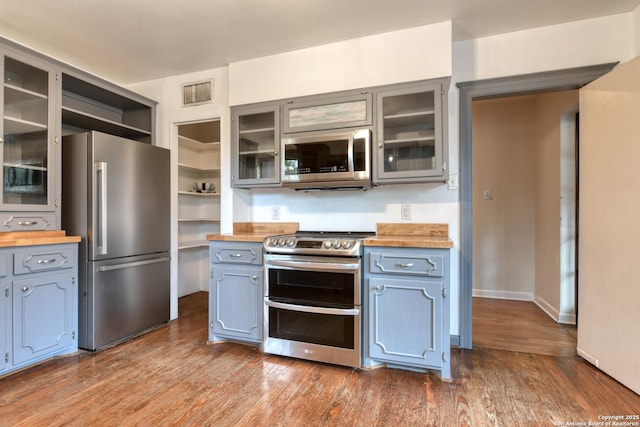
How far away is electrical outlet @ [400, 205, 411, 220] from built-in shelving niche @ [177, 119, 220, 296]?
259 cm

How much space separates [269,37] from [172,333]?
2.71 m

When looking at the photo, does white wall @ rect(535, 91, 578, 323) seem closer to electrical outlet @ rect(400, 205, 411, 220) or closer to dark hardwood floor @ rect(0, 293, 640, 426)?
Answer: dark hardwood floor @ rect(0, 293, 640, 426)

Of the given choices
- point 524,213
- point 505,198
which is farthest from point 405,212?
point 524,213

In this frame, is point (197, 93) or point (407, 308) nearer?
point (407, 308)

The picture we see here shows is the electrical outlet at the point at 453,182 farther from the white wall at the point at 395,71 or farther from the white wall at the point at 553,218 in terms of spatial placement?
the white wall at the point at 553,218

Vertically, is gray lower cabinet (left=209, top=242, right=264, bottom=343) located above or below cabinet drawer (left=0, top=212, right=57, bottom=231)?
below

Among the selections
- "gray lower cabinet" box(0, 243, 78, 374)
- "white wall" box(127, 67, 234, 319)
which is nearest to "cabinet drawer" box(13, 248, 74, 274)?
"gray lower cabinet" box(0, 243, 78, 374)

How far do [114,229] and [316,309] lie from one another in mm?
1796

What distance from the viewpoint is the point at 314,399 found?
6.04 ft

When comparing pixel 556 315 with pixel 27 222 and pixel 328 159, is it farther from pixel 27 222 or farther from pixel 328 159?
pixel 27 222

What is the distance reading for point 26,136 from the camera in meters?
2.35

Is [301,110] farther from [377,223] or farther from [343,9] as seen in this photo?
[377,223]

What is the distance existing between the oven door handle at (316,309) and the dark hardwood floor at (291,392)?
1.28 ft

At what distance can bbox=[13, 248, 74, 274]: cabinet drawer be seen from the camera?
212 centimetres
